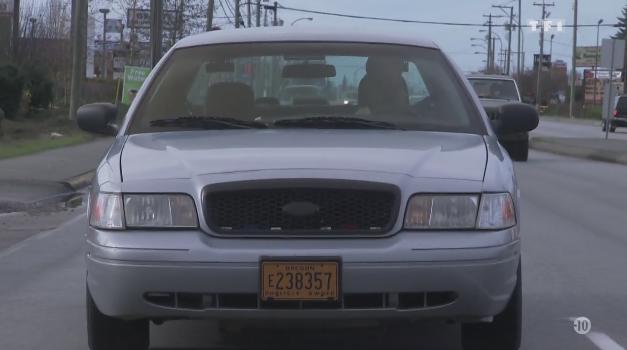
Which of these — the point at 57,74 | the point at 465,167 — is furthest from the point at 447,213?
the point at 57,74

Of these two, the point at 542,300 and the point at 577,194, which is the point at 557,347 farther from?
the point at 577,194

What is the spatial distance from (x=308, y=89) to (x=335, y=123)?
54 centimetres

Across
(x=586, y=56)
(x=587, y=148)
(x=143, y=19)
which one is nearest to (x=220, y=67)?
(x=587, y=148)

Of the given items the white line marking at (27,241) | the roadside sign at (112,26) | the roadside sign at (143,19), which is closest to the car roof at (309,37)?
the white line marking at (27,241)

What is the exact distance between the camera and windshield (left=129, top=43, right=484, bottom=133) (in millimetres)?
5945

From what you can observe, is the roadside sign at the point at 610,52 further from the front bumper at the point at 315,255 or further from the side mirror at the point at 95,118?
the front bumper at the point at 315,255

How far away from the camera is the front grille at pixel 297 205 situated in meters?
4.82

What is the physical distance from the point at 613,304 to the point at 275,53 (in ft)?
9.23

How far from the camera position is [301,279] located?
15.4 feet

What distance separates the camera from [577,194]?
15.8 metres

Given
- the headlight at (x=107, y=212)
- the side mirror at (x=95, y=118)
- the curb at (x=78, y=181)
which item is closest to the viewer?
the headlight at (x=107, y=212)

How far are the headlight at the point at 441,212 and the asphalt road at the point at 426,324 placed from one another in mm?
1347

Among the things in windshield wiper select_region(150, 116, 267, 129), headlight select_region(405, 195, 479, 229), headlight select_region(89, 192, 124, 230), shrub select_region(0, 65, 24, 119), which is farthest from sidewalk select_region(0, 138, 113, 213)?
shrub select_region(0, 65, 24, 119)

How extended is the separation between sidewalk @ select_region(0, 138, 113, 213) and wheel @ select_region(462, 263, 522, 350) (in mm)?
9120
